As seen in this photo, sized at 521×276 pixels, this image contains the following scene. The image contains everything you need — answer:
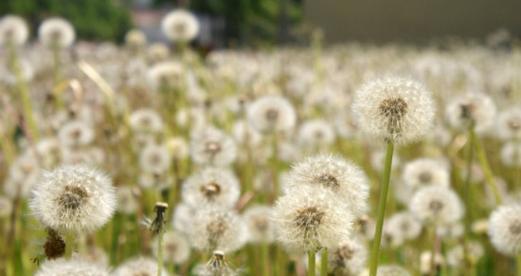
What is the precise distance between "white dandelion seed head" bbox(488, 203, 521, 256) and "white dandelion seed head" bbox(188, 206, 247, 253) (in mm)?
463

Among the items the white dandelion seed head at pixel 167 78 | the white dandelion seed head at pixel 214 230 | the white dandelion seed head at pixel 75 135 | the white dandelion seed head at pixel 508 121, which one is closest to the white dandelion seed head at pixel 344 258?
the white dandelion seed head at pixel 214 230

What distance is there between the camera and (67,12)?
20906mm

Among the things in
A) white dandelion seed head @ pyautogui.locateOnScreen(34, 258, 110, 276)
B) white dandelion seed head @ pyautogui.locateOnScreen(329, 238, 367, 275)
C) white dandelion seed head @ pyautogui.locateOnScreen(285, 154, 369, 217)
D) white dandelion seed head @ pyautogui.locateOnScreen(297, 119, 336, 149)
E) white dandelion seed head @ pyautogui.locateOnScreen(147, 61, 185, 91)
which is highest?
white dandelion seed head @ pyautogui.locateOnScreen(147, 61, 185, 91)

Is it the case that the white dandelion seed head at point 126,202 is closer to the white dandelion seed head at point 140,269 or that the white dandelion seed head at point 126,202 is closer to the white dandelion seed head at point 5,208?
the white dandelion seed head at point 5,208

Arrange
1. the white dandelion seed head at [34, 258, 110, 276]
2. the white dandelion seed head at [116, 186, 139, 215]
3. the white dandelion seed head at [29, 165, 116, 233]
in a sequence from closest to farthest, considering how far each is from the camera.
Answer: the white dandelion seed head at [34, 258, 110, 276] < the white dandelion seed head at [29, 165, 116, 233] < the white dandelion seed head at [116, 186, 139, 215]

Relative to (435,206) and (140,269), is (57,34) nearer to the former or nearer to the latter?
(435,206)

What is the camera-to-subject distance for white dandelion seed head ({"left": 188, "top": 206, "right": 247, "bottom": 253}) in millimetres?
1181

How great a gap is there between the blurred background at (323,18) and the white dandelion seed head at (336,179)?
14.5 metres

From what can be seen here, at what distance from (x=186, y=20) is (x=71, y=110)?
2.43 feet

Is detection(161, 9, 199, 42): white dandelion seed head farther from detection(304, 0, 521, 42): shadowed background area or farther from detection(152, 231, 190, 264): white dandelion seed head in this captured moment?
detection(304, 0, 521, 42): shadowed background area

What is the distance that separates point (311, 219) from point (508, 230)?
0.53 metres

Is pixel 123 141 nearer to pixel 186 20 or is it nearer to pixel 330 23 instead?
pixel 186 20

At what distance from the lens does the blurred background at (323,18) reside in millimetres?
18359

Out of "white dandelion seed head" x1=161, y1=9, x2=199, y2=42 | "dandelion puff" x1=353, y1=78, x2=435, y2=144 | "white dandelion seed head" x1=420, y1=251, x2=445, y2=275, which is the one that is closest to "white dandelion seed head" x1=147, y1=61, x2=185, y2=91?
"white dandelion seed head" x1=161, y1=9, x2=199, y2=42
